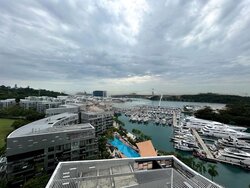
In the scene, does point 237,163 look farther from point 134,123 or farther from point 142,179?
point 134,123

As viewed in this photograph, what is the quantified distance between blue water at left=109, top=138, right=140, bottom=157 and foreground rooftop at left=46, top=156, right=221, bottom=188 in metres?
8.54

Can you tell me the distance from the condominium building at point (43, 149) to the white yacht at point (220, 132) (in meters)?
16.6

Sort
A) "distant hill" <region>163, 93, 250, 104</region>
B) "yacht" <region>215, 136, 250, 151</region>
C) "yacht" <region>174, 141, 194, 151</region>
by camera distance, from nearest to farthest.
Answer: "yacht" <region>174, 141, 194, 151</region> < "yacht" <region>215, 136, 250, 151</region> < "distant hill" <region>163, 93, 250, 104</region>

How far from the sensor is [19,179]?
8.93m

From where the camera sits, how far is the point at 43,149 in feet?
32.4

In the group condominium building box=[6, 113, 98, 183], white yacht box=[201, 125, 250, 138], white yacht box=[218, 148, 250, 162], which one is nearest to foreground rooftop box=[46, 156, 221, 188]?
condominium building box=[6, 113, 98, 183]

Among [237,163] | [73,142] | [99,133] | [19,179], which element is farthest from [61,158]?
[237,163]

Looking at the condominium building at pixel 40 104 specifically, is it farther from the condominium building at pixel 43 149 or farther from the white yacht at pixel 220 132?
the white yacht at pixel 220 132

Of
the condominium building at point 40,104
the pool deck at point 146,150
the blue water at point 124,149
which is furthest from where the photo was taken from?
the condominium building at point 40,104

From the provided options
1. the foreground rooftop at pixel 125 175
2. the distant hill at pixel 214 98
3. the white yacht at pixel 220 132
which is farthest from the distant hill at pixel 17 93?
the distant hill at pixel 214 98

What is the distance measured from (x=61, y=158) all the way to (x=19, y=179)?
2330 millimetres

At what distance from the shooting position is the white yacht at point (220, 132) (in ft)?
65.7

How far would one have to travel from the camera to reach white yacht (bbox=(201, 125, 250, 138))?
20.0 m

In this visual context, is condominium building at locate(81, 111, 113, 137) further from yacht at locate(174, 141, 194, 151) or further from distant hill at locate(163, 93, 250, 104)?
distant hill at locate(163, 93, 250, 104)
